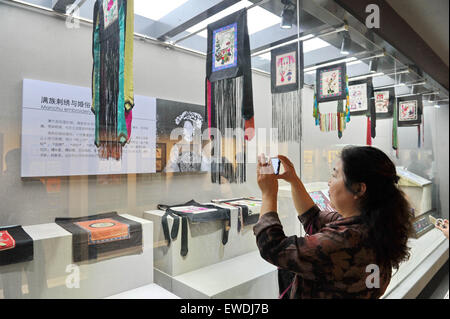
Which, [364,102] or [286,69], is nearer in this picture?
[286,69]

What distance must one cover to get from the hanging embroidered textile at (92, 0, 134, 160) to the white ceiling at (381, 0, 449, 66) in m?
2.35

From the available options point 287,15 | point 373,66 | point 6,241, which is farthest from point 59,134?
point 373,66

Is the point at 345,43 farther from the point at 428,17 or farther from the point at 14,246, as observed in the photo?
the point at 14,246

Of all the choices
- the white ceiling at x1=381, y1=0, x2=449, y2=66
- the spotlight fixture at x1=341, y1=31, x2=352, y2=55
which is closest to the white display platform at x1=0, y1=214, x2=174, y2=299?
the spotlight fixture at x1=341, y1=31, x2=352, y2=55

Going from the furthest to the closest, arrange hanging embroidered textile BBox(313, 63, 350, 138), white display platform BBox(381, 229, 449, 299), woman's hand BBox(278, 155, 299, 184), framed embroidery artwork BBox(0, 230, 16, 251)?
1. white display platform BBox(381, 229, 449, 299)
2. hanging embroidered textile BBox(313, 63, 350, 138)
3. woman's hand BBox(278, 155, 299, 184)
4. framed embroidery artwork BBox(0, 230, 16, 251)

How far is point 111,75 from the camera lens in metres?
1.23

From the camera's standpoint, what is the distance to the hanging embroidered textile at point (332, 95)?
6.38ft

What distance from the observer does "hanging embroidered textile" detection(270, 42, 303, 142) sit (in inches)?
66.9

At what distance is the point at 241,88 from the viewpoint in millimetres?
1501

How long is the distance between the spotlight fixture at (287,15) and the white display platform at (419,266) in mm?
1949

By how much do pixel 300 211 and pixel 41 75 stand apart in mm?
1185

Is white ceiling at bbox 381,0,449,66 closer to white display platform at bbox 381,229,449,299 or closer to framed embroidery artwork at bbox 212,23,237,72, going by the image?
framed embroidery artwork at bbox 212,23,237,72

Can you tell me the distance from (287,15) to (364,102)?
104cm
